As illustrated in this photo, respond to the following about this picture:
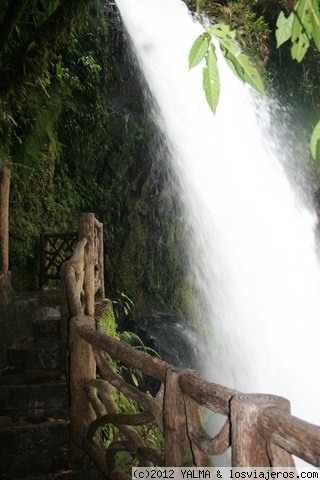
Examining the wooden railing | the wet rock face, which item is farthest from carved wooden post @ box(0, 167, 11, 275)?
the wet rock face

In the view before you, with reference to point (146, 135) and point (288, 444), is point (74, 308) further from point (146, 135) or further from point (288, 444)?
point (146, 135)

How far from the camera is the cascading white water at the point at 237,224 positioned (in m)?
8.95

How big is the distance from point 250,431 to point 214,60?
1.48m

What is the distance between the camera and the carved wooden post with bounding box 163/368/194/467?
2.29m

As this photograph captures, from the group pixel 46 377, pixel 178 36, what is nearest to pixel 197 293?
pixel 46 377

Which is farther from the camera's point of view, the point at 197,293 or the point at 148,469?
the point at 197,293

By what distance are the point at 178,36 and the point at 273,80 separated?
4.20m

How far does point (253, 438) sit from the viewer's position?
164 cm

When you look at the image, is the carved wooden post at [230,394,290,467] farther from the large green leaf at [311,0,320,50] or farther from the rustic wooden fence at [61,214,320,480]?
the large green leaf at [311,0,320,50]

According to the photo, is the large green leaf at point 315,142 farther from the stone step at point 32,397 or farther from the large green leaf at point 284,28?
the stone step at point 32,397

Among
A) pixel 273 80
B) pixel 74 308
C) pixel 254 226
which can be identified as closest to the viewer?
pixel 74 308

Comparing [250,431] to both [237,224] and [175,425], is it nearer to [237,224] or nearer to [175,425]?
[175,425]

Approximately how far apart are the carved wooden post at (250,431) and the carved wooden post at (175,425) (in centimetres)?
61

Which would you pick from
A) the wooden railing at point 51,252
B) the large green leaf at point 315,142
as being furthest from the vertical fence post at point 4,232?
the large green leaf at point 315,142
